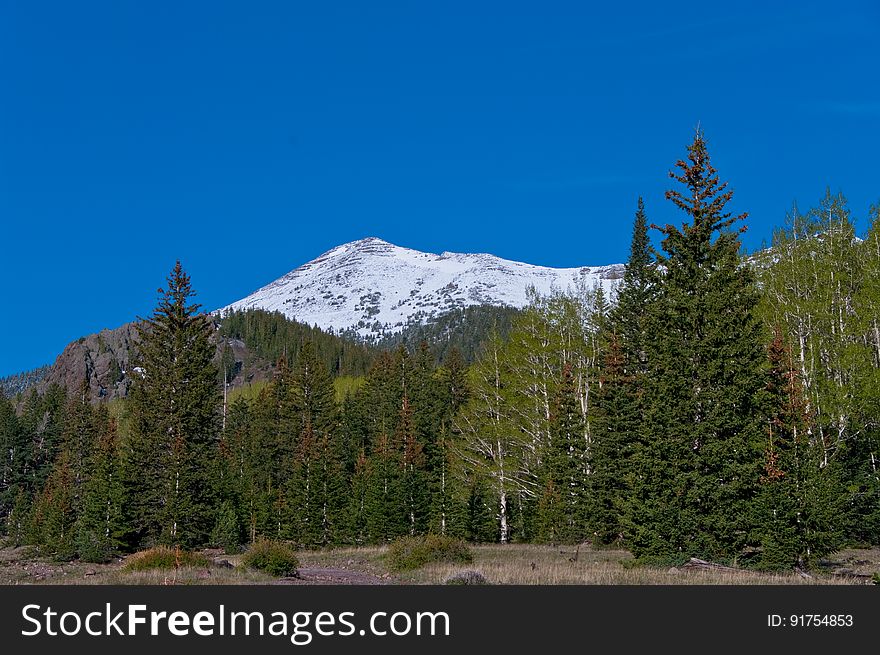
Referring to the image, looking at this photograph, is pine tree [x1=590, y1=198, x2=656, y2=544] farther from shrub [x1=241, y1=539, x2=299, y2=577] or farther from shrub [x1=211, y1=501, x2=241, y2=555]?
shrub [x1=211, y1=501, x2=241, y2=555]

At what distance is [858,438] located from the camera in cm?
4109

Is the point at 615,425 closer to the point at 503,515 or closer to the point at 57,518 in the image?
the point at 503,515

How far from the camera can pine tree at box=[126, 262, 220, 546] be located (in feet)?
155

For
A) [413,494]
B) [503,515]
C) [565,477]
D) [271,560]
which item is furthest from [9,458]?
[271,560]

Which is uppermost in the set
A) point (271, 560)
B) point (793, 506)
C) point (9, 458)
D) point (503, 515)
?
point (9, 458)

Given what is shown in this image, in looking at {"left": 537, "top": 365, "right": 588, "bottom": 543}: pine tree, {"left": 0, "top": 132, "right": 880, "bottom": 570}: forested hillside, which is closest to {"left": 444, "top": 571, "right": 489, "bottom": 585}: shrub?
{"left": 0, "top": 132, "right": 880, "bottom": 570}: forested hillside

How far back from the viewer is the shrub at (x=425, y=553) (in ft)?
88.2

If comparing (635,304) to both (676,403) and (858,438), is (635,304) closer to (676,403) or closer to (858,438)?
(858,438)

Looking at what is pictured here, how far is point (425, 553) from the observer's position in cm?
2755

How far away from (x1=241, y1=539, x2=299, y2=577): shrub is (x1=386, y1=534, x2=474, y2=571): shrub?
3999 millimetres

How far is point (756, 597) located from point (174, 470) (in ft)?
133

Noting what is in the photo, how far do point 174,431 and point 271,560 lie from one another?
27.9 meters

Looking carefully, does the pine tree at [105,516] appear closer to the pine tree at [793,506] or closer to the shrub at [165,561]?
the shrub at [165,561]

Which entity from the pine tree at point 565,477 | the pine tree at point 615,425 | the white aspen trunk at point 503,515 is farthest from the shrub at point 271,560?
the white aspen trunk at point 503,515
